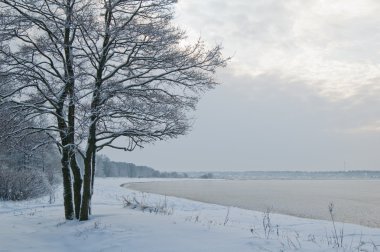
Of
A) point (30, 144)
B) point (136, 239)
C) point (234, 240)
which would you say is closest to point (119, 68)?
point (30, 144)

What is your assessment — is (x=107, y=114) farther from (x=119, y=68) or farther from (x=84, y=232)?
(x=84, y=232)

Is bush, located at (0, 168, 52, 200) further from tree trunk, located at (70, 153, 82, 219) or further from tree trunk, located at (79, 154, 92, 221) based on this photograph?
tree trunk, located at (79, 154, 92, 221)

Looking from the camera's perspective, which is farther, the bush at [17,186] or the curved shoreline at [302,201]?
the bush at [17,186]

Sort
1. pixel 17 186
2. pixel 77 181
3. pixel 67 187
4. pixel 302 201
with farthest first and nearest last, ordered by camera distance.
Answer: pixel 302 201
pixel 17 186
pixel 67 187
pixel 77 181

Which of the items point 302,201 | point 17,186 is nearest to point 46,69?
point 17,186

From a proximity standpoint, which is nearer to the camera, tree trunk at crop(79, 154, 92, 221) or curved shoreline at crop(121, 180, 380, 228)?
tree trunk at crop(79, 154, 92, 221)

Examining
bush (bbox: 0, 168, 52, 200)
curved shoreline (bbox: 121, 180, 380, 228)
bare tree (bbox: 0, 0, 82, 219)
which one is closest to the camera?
bare tree (bbox: 0, 0, 82, 219)

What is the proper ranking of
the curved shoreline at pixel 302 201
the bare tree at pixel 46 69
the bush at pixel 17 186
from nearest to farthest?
the bare tree at pixel 46 69 < the curved shoreline at pixel 302 201 < the bush at pixel 17 186

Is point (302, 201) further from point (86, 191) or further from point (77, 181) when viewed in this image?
point (86, 191)

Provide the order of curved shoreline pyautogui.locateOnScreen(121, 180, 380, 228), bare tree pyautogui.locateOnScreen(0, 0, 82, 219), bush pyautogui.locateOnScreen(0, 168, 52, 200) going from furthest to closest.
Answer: bush pyautogui.locateOnScreen(0, 168, 52, 200), curved shoreline pyautogui.locateOnScreen(121, 180, 380, 228), bare tree pyautogui.locateOnScreen(0, 0, 82, 219)

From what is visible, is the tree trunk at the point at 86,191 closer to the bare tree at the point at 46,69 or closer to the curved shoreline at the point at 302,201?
the bare tree at the point at 46,69

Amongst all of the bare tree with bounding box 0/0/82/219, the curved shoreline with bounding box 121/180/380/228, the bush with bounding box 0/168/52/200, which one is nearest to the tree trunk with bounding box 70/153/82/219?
the bare tree with bounding box 0/0/82/219

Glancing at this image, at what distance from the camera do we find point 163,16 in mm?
14109

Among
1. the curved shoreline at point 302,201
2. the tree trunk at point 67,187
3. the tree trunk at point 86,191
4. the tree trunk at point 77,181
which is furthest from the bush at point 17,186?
the tree trunk at point 86,191
